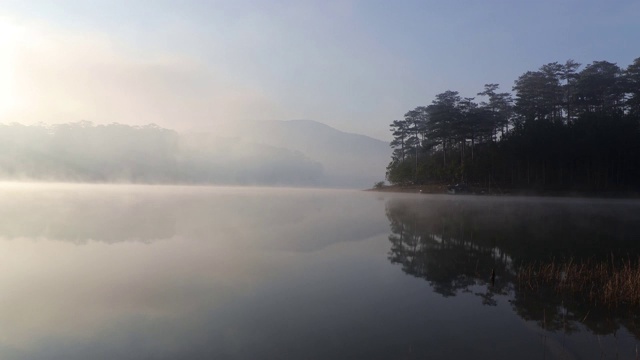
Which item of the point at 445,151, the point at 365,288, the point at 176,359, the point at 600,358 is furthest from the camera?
the point at 445,151

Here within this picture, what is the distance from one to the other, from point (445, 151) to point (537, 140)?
13812 millimetres

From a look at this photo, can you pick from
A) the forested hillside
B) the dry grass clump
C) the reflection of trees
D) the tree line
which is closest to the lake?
the reflection of trees

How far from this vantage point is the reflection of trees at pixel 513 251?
8094 millimetres

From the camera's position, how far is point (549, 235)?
17.4 metres

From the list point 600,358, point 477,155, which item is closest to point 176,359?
point 600,358

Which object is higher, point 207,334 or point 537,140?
point 537,140

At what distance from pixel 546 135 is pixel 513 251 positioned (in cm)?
3650

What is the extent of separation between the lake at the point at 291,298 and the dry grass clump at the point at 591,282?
470mm

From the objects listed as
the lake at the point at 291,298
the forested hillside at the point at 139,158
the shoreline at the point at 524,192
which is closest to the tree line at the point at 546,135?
the shoreline at the point at 524,192

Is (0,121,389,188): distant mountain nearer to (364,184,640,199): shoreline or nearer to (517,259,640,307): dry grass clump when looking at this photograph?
(364,184,640,199): shoreline

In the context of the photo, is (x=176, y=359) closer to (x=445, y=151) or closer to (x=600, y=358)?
(x=600, y=358)

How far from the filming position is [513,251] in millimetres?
13961

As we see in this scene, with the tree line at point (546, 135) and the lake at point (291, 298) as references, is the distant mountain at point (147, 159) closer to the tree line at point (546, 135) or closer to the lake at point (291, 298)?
the tree line at point (546, 135)

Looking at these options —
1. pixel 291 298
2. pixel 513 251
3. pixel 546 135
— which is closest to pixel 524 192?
pixel 546 135
